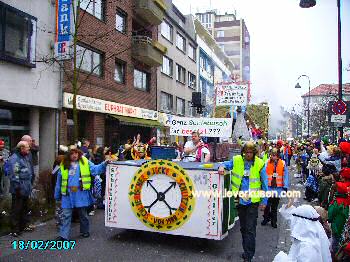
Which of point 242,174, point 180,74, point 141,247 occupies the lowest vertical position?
point 141,247

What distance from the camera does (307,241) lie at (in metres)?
3.51

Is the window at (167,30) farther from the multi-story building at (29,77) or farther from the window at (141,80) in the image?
the multi-story building at (29,77)

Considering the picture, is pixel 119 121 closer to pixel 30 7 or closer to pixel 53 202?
pixel 30 7

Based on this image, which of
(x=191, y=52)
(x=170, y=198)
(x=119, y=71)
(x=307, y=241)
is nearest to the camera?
(x=307, y=241)

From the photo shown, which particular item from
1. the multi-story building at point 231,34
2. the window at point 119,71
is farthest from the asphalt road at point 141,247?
the multi-story building at point 231,34

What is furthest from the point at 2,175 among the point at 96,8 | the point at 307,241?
the point at 96,8

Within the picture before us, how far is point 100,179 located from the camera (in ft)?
32.8

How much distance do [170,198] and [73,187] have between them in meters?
1.77

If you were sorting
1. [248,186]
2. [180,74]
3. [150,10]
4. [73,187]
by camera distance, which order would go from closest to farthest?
1. [248,186]
2. [73,187]
3. [150,10]
4. [180,74]

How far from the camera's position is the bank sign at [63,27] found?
1382 cm

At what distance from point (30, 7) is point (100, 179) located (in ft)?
24.1

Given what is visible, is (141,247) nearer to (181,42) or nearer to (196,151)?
(196,151)
